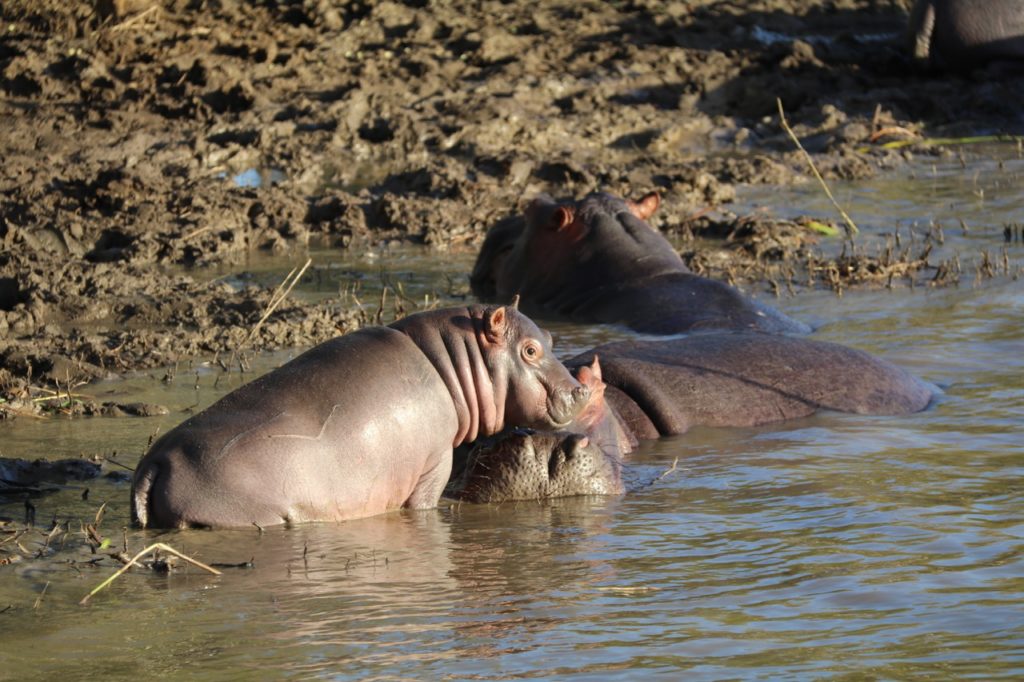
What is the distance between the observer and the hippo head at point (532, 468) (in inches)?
233

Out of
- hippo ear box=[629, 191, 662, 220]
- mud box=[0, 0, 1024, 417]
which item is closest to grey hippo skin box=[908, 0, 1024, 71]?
mud box=[0, 0, 1024, 417]

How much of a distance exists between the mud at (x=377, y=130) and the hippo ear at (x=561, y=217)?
142 centimetres

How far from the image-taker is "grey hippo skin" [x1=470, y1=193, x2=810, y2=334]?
30.5ft

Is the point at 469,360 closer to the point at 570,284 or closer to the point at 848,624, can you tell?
the point at 848,624

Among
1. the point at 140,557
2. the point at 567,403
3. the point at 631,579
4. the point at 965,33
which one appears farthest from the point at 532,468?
the point at 965,33

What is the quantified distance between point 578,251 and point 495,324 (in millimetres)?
4522

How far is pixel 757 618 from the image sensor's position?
4449 mm

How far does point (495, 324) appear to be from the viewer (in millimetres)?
5637

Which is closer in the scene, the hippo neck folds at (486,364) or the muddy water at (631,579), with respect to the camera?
the muddy water at (631,579)

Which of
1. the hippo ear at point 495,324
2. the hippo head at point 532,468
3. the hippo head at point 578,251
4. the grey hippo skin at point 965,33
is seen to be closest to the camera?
the hippo ear at point 495,324

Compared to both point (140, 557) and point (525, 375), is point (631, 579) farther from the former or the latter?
point (140, 557)

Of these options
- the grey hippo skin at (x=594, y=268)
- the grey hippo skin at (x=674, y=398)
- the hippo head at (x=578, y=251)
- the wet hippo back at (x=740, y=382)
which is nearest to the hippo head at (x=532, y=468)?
the grey hippo skin at (x=674, y=398)

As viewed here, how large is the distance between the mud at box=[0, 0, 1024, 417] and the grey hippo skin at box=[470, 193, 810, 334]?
1094 millimetres

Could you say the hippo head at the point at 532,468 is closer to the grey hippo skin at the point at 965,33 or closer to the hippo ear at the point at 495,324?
the hippo ear at the point at 495,324
